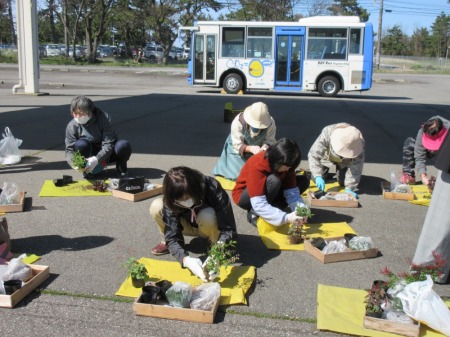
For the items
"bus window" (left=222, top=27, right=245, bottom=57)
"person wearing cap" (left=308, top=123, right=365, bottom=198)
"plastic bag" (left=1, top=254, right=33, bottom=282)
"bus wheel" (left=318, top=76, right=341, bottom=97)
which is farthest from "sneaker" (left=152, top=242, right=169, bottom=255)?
"bus wheel" (left=318, top=76, right=341, bottom=97)

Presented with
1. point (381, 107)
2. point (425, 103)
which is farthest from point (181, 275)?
point (425, 103)

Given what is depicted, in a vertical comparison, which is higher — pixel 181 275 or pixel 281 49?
pixel 281 49

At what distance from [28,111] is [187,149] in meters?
6.15

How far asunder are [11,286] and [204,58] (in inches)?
689

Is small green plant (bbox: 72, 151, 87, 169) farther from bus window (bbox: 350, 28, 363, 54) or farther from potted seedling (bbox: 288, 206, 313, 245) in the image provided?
bus window (bbox: 350, 28, 363, 54)

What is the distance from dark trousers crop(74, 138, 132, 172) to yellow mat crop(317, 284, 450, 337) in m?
3.54

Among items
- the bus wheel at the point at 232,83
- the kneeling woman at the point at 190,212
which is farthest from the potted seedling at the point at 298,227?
the bus wheel at the point at 232,83

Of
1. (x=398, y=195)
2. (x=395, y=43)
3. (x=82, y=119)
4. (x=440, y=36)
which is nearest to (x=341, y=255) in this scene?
(x=398, y=195)

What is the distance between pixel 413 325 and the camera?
9.17 feet

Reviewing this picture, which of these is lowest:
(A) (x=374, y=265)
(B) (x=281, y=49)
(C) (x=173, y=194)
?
(A) (x=374, y=265)

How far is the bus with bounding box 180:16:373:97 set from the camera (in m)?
18.5

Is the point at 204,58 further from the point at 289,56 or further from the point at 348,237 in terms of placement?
the point at 348,237

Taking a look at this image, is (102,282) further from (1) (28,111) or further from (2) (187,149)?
(1) (28,111)

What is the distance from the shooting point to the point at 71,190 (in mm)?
5660
